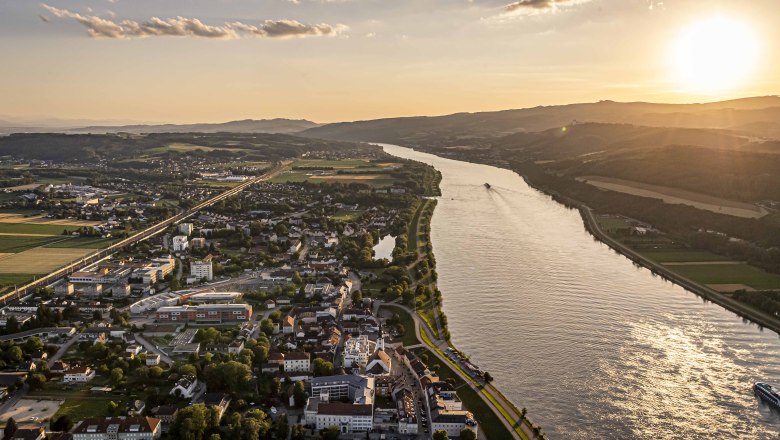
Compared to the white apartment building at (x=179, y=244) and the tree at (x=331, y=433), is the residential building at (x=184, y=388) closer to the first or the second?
the tree at (x=331, y=433)

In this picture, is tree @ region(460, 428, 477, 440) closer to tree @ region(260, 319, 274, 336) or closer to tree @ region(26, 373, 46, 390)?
tree @ region(260, 319, 274, 336)

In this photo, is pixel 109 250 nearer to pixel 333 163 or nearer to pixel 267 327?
pixel 267 327

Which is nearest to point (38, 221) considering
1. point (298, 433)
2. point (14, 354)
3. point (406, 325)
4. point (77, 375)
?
point (14, 354)

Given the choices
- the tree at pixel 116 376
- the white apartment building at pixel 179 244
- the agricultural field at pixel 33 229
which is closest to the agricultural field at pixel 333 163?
the agricultural field at pixel 33 229

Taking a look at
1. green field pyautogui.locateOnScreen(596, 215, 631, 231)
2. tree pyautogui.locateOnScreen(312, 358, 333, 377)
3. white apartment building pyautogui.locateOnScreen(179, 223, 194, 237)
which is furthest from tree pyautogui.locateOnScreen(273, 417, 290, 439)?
green field pyautogui.locateOnScreen(596, 215, 631, 231)

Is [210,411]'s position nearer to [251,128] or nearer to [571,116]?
[571,116]

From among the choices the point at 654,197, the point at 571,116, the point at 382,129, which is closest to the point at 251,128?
the point at 382,129
